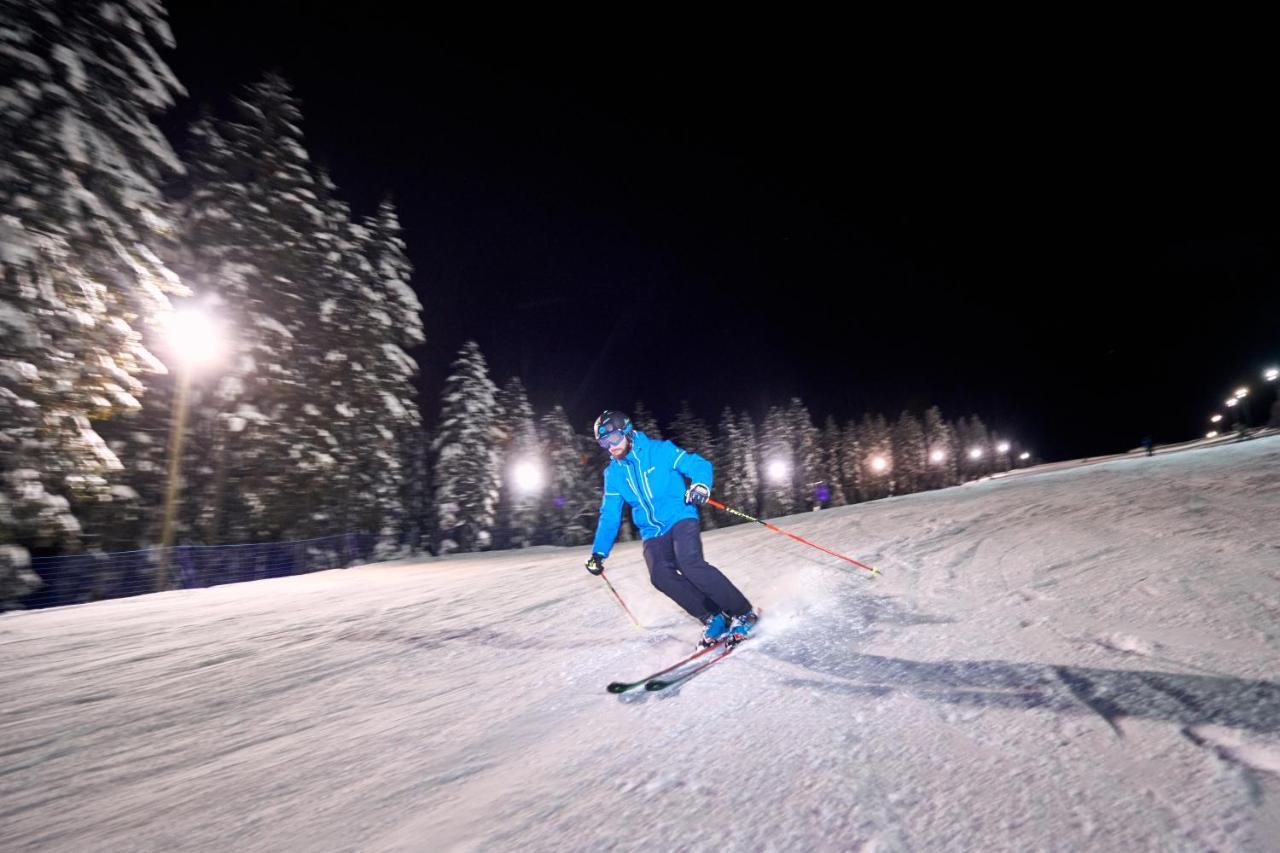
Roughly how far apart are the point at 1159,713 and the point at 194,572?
19.5m

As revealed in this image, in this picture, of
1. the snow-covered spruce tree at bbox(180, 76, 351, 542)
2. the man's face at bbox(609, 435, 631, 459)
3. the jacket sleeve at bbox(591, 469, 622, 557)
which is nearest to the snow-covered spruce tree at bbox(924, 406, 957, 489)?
the snow-covered spruce tree at bbox(180, 76, 351, 542)

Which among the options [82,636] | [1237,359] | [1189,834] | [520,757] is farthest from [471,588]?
[1237,359]

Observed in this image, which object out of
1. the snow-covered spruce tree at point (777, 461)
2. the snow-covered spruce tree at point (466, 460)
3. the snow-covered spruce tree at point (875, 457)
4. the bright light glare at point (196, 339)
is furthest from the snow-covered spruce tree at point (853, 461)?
the bright light glare at point (196, 339)

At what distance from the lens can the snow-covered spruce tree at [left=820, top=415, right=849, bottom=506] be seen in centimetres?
6750

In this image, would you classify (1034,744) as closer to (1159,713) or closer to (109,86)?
(1159,713)

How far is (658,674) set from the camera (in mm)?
3730

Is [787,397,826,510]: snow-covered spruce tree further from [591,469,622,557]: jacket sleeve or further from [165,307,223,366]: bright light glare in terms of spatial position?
[591,469,622,557]: jacket sleeve

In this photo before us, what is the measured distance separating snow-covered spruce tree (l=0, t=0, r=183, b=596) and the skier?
1128 centimetres

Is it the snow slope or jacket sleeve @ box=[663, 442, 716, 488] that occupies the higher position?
jacket sleeve @ box=[663, 442, 716, 488]

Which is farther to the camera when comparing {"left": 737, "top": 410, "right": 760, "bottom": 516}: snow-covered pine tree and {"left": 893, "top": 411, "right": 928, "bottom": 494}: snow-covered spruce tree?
{"left": 893, "top": 411, "right": 928, "bottom": 494}: snow-covered spruce tree

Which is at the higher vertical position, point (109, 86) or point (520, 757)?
point (109, 86)

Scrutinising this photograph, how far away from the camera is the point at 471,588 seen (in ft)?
29.1

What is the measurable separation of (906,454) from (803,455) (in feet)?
87.9

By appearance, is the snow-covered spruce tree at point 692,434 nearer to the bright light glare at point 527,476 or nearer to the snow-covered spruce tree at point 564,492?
the snow-covered spruce tree at point 564,492
